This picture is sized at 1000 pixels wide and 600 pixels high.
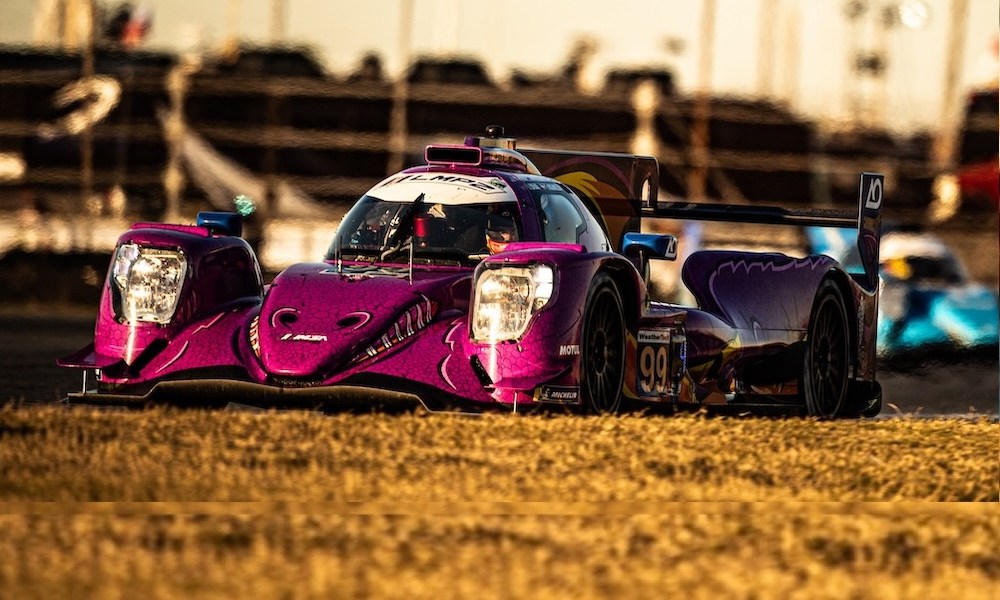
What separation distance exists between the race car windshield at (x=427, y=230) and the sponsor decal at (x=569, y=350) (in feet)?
3.56

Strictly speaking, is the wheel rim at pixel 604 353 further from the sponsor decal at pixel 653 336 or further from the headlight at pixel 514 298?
the headlight at pixel 514 298

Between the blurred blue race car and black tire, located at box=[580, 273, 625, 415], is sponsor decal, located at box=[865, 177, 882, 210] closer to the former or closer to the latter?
black tire, located at box=[580, 273, 625, 415]

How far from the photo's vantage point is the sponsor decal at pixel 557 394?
8930 mm

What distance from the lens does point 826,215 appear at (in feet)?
39.6

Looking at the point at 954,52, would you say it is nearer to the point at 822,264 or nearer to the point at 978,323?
the point at 978,323

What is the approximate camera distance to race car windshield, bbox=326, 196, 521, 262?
394 inches

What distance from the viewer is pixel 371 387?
895cm

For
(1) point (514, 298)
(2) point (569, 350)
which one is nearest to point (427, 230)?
(1) point (514, 298)

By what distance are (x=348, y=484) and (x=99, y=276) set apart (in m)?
17.7

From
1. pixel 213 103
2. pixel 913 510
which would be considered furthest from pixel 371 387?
pixel 213 103

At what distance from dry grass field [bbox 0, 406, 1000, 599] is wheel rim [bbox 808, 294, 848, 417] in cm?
226

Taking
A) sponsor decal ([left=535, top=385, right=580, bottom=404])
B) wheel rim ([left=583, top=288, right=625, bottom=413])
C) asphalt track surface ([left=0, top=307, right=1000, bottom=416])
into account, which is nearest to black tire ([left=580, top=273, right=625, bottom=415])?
wheel rim ([left=583, top=288, right=625, bottom=413])

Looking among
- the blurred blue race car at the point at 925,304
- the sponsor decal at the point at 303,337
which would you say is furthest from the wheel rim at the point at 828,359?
the blurred blue race car at the point at 925,304

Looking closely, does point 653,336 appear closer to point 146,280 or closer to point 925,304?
point 146,280
